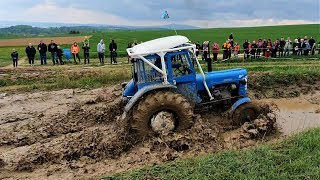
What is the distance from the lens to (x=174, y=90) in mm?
10992

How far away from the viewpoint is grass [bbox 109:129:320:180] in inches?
288

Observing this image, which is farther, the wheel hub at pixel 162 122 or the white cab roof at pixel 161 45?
the white cab roof at pixel 161 45

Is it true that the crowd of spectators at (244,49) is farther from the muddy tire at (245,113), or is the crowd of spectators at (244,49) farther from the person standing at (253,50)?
the muddy tire at (245,113)

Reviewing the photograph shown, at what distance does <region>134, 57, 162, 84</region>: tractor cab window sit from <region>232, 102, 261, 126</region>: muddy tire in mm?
2359

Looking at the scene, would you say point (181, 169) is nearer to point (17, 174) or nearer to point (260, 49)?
point (17, 174)

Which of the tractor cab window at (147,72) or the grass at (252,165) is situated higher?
the tractor cab window at (147,72)

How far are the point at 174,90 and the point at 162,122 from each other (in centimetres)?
97

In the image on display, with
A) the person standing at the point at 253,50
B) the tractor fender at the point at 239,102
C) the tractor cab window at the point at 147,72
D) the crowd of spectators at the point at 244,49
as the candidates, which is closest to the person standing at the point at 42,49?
the crowd of spectators at the point at 244,49

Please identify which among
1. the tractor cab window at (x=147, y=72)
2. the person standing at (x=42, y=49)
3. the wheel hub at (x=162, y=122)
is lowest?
the wheel hub at (x=162, y=122)

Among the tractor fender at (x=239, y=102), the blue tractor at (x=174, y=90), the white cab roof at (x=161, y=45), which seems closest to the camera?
the blue tractor at (x=174, y=90)

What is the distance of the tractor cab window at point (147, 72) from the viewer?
10.9 metres

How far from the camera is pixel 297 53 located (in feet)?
86.6

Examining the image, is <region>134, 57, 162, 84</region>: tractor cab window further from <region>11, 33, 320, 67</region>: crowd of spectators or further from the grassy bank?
<region>11, 33, 320, 67</region>: crowd of spectators

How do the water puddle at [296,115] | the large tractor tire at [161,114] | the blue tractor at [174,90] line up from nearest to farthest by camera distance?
the large tractor tire at [161,114], the blue tractor at [174,90], the water puddle at [296,115]
